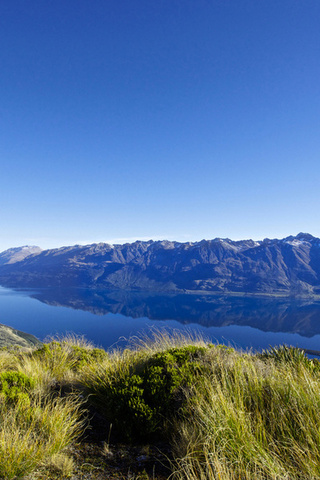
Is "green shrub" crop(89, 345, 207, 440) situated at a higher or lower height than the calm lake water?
higher

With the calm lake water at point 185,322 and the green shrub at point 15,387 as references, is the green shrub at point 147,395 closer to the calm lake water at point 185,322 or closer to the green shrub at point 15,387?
the green shrub at point 15,387

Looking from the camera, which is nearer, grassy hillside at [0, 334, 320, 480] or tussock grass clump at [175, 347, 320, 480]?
tussock grass clump at [175, 347, 320, 480]

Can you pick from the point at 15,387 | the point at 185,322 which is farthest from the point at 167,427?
the point at 185,322

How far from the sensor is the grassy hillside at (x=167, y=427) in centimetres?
287

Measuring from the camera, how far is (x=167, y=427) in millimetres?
3924

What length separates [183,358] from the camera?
5.42 meters

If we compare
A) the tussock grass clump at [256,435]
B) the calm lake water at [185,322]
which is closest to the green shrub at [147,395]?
the tussock grass clump at [256,435]

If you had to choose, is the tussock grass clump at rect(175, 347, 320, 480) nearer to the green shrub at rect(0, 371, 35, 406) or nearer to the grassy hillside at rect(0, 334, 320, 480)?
the grassy hillside at rect(0, 334, 320, 480)

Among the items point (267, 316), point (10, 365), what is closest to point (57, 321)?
point (267, 316)

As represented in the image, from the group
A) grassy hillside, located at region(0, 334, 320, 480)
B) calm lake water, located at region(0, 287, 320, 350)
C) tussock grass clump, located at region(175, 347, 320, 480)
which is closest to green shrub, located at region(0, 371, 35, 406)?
grassy hillside, located at region(0, 334, 320, 480)

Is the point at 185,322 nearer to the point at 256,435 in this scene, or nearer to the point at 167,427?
the point at 167,427

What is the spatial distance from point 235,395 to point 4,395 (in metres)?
3.71

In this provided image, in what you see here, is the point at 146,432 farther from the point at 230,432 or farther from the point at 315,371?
the point at 315,371

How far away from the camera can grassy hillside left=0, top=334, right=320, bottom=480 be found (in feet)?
9.43
